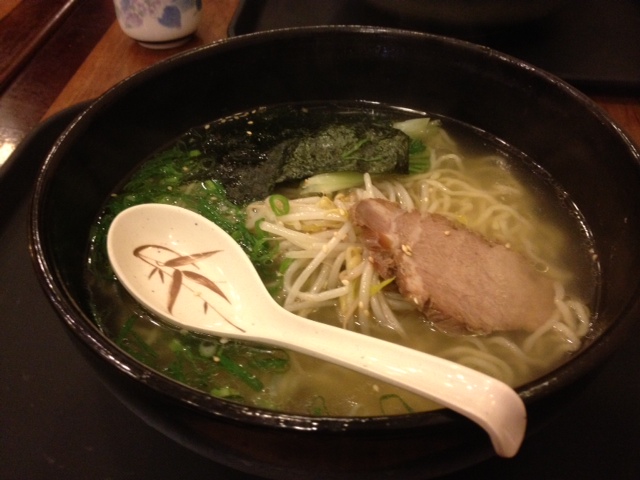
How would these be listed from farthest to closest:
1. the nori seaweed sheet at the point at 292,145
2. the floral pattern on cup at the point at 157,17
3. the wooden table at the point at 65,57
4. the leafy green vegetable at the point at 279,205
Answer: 1. the floral pattern on cup at the point at 157,17
2. the wooden table at the point at 65,57
3. the nori seaweed sheet at the point at 292,145
4. the leafy green vegetable at the point at 279,205

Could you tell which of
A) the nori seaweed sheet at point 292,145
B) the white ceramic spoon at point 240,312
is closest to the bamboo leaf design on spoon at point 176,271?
the white ceramic spoon at point 240,312

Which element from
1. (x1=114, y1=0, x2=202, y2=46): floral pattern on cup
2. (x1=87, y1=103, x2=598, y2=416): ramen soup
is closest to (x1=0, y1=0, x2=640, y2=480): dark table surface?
(x1=87, y1=103, x2=598, y2=416): ramen soup

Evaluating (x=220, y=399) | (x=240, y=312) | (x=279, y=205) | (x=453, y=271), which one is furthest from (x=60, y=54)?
(x=220, y=399)

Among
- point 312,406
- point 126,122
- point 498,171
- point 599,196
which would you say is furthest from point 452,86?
point 312,406

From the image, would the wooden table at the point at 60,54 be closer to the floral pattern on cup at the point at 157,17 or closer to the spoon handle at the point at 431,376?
the floral pattern on cup at the point at 157,17

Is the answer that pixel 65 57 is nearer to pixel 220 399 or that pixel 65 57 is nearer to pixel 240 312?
pixel 240 312
